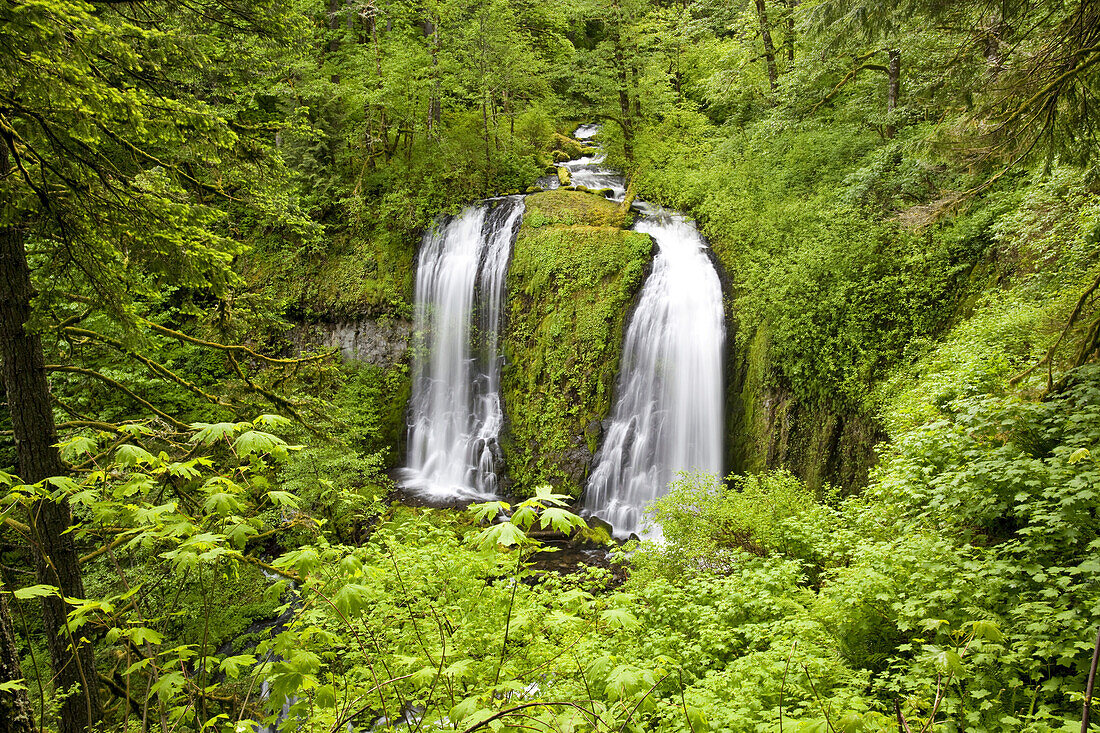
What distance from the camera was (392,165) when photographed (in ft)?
53.3

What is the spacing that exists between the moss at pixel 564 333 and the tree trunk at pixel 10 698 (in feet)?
30.0

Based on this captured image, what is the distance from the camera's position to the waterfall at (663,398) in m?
10.3

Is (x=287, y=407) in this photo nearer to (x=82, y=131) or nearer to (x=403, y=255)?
(x=82, y=131)

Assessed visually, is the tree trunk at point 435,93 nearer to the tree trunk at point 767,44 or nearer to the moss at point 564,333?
the moss at point 564,333

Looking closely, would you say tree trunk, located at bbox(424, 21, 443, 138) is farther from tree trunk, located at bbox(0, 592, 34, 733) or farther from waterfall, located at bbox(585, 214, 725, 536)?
tree trunk, located at bbox(0, 592, 34, 733)

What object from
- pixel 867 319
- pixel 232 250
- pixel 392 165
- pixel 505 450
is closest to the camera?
pixel 232 250

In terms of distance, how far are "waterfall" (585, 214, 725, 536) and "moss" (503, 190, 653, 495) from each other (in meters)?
0.38

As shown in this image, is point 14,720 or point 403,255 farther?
point 403,255

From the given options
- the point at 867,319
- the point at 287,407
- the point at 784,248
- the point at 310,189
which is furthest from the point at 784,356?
the point at 310,189

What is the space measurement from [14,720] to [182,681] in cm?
109

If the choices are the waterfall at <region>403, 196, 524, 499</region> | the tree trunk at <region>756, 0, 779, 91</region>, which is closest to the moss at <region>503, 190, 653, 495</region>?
the waterfall at <region>403, 196, 524, 499</region>

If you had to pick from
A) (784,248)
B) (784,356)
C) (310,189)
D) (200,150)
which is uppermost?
(310,189)

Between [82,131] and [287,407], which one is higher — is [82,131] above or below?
above

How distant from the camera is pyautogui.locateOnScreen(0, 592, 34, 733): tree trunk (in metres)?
2.31
